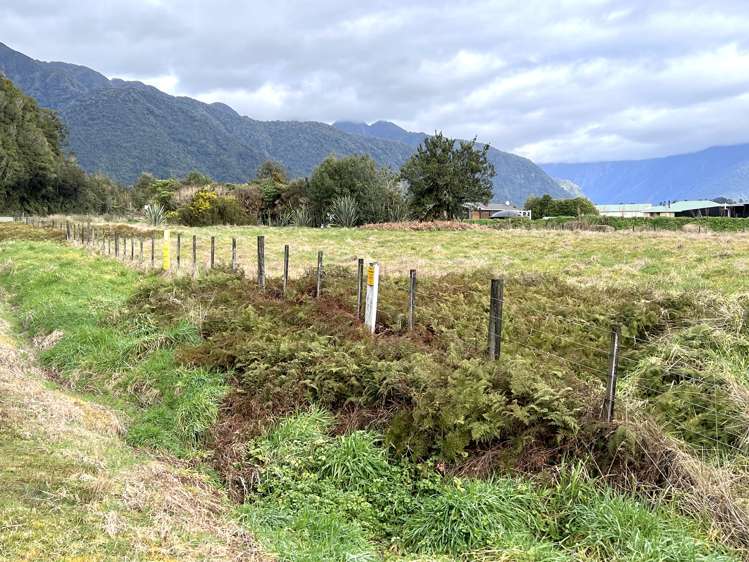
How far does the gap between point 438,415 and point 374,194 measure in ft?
163

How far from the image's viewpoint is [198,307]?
9039mm

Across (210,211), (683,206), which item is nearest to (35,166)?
(210,211)

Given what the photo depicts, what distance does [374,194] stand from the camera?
176 feet

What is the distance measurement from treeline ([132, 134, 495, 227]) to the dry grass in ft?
132

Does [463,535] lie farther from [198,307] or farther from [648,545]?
[198,307]

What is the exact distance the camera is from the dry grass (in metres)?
3.24

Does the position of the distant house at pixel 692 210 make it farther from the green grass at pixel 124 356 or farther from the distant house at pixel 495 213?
the green grass at pixel 124 356

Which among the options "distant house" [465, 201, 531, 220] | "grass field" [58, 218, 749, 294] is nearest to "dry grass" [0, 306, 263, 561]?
"grass field" [58, 218, 749, 294]

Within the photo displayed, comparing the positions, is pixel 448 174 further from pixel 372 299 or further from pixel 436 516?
pixel 436 516

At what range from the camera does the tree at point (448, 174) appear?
4938cm

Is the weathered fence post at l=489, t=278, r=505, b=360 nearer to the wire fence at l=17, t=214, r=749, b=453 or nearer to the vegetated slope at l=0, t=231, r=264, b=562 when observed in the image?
the wire fence at l=17, t=214, r=749, b=453

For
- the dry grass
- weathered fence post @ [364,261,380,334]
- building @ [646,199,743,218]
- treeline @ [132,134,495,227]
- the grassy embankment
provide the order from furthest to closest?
building @ [646,199,743,218], treeline @ [132,134,495,227], weathered fence post @ [364,261,380,334], the grassy embankment, the dry grass

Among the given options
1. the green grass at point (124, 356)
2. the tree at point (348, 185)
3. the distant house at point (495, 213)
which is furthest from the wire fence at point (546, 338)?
the distant house at point (495, 213)

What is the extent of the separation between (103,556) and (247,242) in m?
24.7
